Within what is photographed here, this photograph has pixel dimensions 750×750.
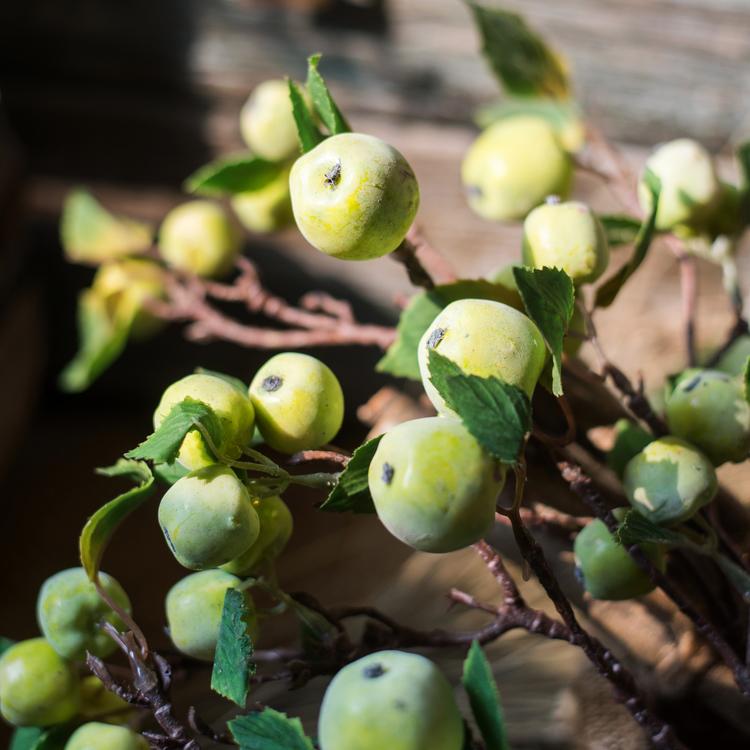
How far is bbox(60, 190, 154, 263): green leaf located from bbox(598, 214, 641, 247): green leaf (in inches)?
15.2

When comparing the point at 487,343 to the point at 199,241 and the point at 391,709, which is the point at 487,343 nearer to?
the point at 391,709

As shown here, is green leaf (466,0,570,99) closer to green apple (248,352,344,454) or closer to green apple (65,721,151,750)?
green apple (248,352,344,454)

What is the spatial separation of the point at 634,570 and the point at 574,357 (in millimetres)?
111

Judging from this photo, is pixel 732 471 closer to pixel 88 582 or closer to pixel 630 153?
pixel 88 582

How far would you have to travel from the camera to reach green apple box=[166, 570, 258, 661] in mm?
347

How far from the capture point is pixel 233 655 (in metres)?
0.30

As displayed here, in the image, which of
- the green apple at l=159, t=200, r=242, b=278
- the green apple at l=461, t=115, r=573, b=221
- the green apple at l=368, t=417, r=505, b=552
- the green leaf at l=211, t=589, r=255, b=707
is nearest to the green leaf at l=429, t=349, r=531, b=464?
the green apple at l=368, t=417, r=505, b=552

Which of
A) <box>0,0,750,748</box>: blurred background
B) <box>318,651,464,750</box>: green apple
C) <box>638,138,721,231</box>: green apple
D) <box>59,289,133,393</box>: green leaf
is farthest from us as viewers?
<box>0,0,750,748</box>: blurred background

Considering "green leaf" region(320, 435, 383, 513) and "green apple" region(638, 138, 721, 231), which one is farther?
"green apple" region(638, 138, 721, 231)

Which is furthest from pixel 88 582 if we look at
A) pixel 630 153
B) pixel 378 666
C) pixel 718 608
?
pixel 630 153

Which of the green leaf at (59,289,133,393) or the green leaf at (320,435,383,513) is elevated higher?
the green leaf at (320,435,383,513)

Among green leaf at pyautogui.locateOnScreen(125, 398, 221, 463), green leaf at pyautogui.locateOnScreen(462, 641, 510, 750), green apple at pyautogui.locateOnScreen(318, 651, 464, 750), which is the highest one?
green leaf at pyautogui.locateOnScreen(125, 398, 221, 463)

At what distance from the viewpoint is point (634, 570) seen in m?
0.36

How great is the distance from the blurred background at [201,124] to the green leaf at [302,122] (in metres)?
0.42
